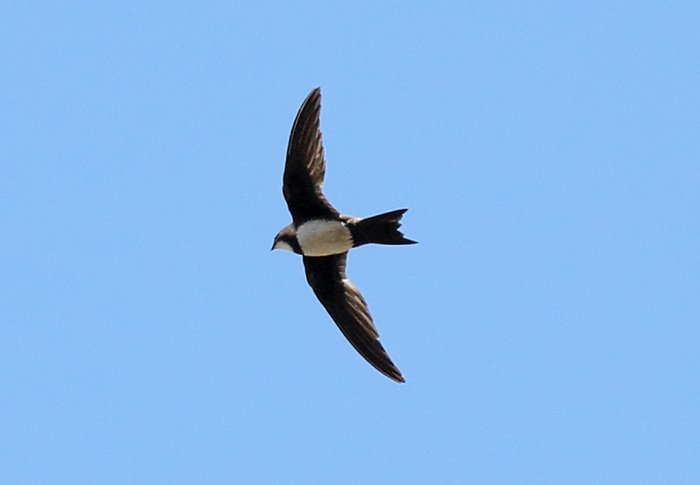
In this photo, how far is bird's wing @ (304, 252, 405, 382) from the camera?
10492mm

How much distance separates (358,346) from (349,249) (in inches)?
26.8

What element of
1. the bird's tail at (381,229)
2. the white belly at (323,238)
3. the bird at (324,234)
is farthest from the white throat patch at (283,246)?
the bird's tail at (381,229)

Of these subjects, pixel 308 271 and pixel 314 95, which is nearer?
pixel 314 95

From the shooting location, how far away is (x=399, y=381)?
401 inches

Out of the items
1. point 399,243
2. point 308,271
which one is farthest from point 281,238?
point 399,243

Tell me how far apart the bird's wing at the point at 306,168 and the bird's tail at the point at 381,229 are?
1.09 ft

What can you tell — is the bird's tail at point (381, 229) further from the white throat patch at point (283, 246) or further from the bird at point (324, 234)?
the white throat patch at point (283, 246)

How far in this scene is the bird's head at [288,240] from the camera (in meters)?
10.4

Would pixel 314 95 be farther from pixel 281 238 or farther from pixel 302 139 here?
pixel 281 238

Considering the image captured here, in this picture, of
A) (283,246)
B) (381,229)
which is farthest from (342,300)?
(381,229)

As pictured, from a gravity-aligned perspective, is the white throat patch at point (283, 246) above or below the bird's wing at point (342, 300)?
above

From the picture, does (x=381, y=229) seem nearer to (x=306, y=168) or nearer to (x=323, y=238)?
(x=323, y=238)

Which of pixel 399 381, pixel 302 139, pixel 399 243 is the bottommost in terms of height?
pixel 399 381

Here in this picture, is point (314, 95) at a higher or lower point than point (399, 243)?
higher
